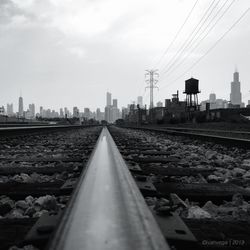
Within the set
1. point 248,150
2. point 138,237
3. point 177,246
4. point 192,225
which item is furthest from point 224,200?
point 248,150

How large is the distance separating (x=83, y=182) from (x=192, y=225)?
102cm

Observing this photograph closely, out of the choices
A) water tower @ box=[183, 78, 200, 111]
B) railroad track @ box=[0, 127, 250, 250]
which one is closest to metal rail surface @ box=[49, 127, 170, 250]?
railroad track @ box=[0, 127, 250, 250]

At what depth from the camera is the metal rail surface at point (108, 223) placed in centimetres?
158

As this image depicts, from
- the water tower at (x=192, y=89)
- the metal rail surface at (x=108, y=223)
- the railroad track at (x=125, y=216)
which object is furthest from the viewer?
the water tower at (x=192, y=89)

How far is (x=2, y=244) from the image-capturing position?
2.06 m

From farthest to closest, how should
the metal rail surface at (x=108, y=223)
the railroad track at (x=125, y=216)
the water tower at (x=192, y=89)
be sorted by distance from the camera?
the water tower at (x=192, y=89), the railroad track at (x=125, y=216), the metal rail surface at (x=108, y=223)

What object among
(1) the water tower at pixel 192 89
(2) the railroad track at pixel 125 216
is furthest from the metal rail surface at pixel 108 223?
(1) the water tower at pixel 192 89

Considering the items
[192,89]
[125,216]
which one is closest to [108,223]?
[125,216]

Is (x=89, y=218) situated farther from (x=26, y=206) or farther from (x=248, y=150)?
(x=248, y=150)

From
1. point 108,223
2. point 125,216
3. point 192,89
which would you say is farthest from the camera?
point 192,89

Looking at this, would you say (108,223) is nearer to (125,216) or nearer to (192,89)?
(125,216)

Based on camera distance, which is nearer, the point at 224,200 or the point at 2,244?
the point at 2,244

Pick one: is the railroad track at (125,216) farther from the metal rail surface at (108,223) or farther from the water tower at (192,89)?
the water tower at (192,89)

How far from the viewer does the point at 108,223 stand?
6.10 feet
